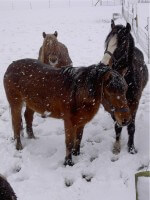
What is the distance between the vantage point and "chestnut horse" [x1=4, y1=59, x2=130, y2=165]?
361 centimetres

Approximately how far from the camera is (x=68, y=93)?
397 cm

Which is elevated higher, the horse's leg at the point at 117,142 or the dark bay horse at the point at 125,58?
the dark bay horse at the point at 125,58

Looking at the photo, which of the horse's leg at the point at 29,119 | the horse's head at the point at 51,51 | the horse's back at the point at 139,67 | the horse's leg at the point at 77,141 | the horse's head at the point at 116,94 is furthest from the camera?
the horse's head at the point at 51,51

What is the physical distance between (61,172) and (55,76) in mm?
1321

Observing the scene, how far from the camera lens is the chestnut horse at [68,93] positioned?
11.8 feet

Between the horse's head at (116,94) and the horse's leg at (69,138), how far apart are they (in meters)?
0.63

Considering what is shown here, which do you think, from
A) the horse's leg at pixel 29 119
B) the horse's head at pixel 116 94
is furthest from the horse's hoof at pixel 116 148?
the horse's leg at pixel 29 119

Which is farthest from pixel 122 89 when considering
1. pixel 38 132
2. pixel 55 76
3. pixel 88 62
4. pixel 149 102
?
pixel 88 62

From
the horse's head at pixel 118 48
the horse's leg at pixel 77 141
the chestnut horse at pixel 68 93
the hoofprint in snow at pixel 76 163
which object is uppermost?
the horse's head at pixel 118 48

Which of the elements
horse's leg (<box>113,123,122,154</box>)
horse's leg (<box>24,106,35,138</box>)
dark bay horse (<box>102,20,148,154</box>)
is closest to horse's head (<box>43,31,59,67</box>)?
horse's leg (<box>24,106,35,138</box>)

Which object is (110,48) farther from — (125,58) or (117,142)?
(117,142)

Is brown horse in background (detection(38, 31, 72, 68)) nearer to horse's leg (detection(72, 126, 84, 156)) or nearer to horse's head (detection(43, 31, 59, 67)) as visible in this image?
horse's head (detection(43, 31, 59, 67))

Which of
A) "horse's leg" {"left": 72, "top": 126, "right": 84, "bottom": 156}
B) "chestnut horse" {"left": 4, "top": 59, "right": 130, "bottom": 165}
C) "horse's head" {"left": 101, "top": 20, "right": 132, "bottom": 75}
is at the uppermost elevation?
"horse's head" {"left": 101, "top": 20, "right": 132, "bottom": 75}

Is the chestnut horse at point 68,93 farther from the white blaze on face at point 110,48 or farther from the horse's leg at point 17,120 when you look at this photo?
the white blaze on face at point 110,48
